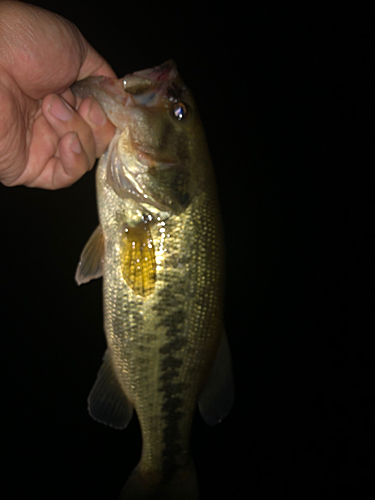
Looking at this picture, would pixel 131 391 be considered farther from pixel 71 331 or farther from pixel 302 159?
pixel 302 159

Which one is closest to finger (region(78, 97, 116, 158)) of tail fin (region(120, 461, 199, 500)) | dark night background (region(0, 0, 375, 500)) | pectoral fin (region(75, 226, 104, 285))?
pectoral fin (region(75, 226, 104, 285))

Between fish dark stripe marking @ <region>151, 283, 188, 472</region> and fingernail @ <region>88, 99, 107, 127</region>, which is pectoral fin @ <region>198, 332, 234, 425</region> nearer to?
fish dark stripe marking @ <region>151, 283, 188, 472</region>

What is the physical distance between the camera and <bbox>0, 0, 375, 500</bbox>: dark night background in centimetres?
268

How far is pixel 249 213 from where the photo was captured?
3617 mm

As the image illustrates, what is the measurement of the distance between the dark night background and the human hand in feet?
4.76

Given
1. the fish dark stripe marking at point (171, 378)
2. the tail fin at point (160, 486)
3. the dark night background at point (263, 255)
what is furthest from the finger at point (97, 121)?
the dark night background at point (263, 255)

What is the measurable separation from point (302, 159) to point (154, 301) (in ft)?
11.9

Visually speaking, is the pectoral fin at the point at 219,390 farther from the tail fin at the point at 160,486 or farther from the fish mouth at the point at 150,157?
the fish mouth at the point at 150,157

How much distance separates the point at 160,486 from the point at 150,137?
1.24 metres

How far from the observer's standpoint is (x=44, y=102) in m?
1.06

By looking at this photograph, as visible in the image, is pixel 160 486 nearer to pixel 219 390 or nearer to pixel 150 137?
pixel 219 390

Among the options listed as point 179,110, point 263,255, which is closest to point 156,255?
point 179,110

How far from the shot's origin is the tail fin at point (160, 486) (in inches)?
43.7

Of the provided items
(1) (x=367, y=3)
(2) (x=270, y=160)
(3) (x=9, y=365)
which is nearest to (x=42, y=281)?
(3) (x=9, y=365)
